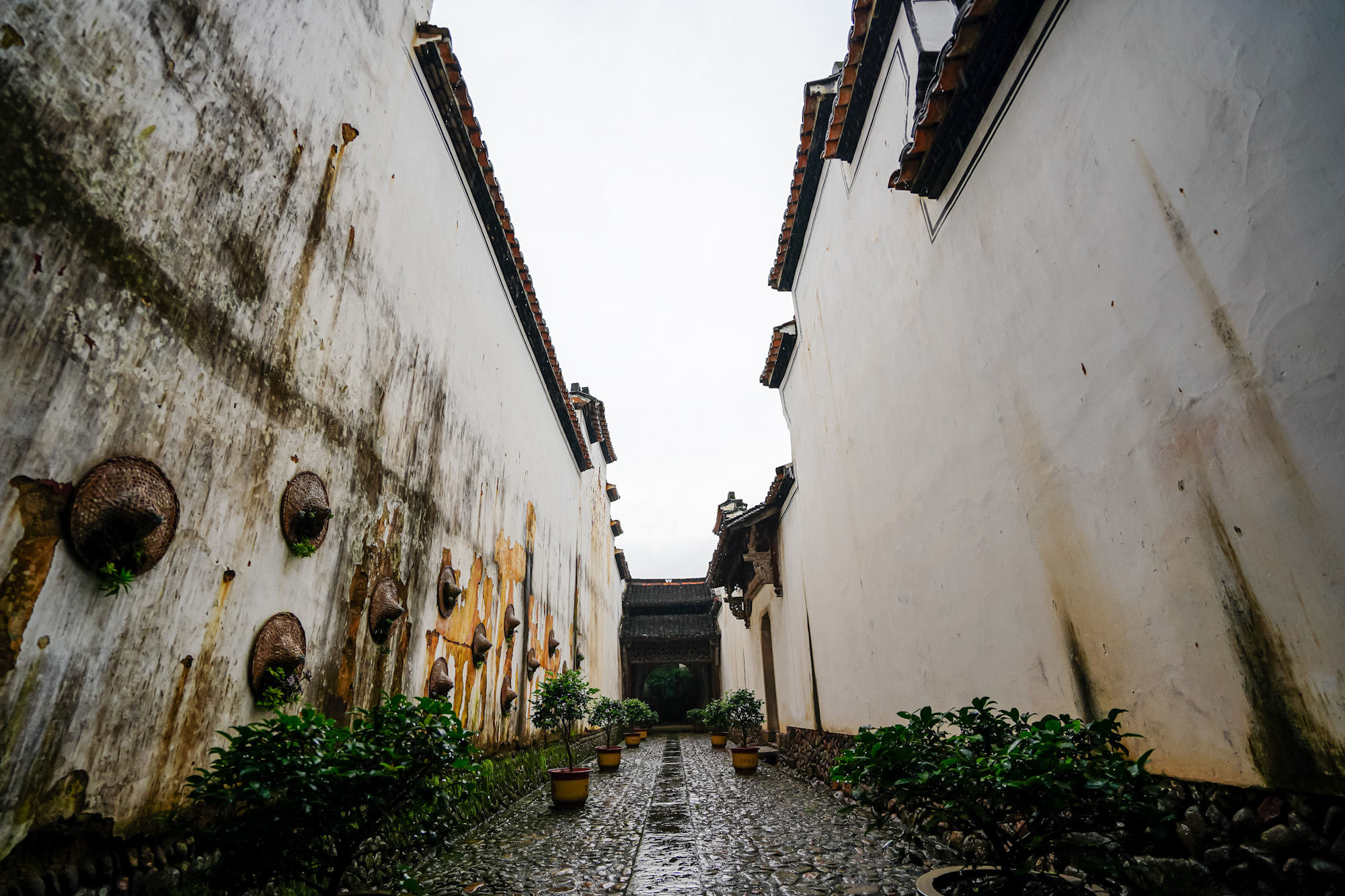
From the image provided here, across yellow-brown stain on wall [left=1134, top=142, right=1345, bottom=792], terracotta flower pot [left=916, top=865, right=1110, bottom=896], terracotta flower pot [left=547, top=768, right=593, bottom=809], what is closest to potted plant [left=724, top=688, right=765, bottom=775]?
terracotta flower pot [left=547, top=768, right=593, bottom=809]

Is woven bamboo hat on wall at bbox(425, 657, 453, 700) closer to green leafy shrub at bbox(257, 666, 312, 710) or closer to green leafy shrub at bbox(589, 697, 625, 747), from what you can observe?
green leafy shrub at bbox(257, 666, 312, 710)

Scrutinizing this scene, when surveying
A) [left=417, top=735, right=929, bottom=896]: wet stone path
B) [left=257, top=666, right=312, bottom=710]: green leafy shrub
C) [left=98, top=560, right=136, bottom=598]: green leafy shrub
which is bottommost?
[left=417, top=735, right=929, bottom=896]: wet stone path

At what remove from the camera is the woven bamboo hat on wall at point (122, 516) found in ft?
7.41

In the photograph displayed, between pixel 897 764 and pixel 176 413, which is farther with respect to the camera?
pixel 176 413

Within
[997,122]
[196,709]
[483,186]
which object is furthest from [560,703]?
[997,122]

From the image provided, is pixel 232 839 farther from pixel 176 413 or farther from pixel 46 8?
pixel 46 8

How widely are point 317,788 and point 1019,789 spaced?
2604mm

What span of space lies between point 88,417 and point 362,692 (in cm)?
273

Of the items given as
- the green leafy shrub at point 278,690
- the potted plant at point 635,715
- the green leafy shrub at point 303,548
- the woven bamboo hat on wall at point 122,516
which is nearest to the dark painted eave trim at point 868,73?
the green leafy shrub at point 303,548

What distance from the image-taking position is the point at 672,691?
87.8ft

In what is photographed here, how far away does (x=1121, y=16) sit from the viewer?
2943 mm

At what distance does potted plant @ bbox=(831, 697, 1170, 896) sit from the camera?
2020mm

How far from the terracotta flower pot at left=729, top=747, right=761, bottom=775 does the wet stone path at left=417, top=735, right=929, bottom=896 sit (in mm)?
1583

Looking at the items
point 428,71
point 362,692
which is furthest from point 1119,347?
point 428,71
